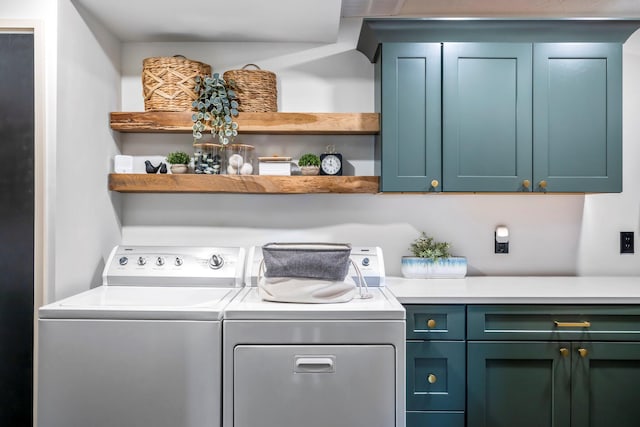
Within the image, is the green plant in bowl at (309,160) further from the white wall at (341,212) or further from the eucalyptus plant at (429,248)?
the eucalyptus plant at (429,248)

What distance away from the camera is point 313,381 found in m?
1.72

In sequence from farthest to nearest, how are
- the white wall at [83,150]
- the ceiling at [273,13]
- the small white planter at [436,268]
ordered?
the small white planter at [436,268] < the ceiling at [273,13] < the white wall at [83,150]

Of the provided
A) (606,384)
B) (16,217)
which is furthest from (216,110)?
(606,384)

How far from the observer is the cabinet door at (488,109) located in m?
2.27

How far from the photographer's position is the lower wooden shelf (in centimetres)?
237

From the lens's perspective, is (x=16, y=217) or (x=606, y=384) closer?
(x=16, y=217)

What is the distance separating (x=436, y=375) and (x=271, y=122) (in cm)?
144

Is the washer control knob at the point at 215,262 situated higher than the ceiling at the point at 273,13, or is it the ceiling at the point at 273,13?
the ceiling at the point at 273,13

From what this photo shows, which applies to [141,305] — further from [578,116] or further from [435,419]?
[578,116]

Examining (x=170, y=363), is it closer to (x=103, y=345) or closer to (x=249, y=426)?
(x=103, y=345)

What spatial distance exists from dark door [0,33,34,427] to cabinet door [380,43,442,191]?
1.56 m

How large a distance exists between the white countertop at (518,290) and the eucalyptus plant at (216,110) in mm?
1117

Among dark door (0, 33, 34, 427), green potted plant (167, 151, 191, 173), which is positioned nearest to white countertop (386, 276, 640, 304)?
green potted plant (167, 151, 191, 173)

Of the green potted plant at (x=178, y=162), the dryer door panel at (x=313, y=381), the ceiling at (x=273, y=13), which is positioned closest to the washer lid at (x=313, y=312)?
the dryer door panel at (x=313, y=381)
